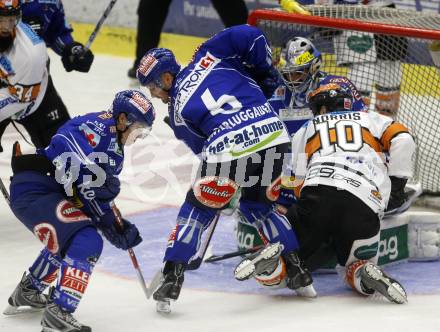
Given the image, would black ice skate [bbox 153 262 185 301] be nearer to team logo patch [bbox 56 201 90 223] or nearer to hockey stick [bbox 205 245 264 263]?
team logo patch [bbox 56 201 90 223]

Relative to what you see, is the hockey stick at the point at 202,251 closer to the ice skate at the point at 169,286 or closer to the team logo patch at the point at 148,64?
the ice skate at the point at 169,286

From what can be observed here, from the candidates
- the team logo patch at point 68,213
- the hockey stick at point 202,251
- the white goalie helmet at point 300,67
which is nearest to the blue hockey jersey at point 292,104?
the white goalie helmet at point 300,67

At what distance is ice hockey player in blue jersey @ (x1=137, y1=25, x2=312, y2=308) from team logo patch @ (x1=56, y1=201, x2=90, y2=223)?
411 millimetres

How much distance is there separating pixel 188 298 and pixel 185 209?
1.18 ft

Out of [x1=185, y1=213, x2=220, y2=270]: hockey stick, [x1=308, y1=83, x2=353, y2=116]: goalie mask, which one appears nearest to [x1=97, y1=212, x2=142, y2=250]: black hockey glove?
[x1=185, y1=213, x2=220, y2=270]: hockey stick

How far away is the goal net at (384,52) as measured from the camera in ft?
18.6

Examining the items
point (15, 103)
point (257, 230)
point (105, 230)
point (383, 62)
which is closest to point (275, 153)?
point (257, 230)

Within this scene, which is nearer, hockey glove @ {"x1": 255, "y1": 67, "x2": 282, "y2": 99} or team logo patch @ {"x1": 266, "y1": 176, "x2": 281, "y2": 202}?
team logo patch @ {"x1": 266, "y1": 176, "x2": 281, "y2": 202}

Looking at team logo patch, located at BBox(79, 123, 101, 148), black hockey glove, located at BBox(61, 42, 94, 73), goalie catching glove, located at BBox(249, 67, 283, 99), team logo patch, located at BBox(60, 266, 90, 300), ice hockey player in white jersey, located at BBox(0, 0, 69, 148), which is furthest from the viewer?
black hockey glove, located at BBox(61, 42, 94, 73)

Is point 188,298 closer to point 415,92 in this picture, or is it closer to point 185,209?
point 185,209

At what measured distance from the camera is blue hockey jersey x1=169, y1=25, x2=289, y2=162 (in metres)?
4.21

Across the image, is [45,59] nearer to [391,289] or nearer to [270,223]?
[270,223]

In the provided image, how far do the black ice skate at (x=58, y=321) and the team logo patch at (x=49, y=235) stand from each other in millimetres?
197

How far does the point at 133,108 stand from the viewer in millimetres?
3988
